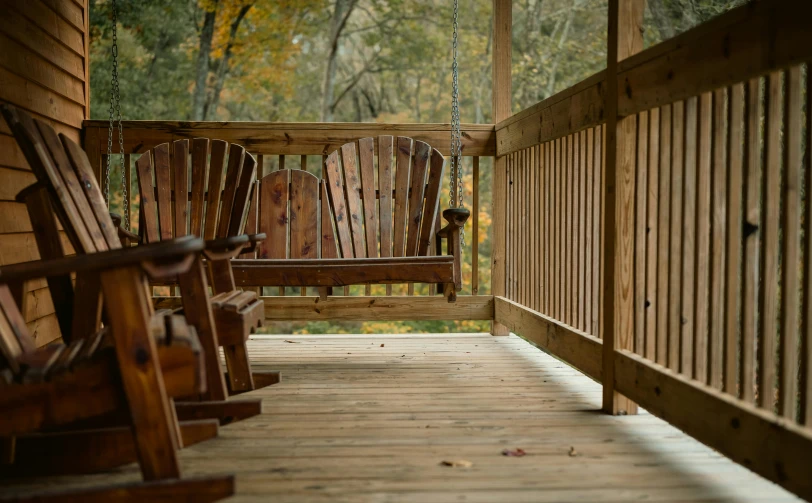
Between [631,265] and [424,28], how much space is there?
1048cm

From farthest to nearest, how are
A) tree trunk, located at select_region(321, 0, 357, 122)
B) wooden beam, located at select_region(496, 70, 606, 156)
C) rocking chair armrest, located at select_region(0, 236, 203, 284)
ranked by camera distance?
1. tree trunk, located at select_region(321, 0, 357, 122)
2. wooden beam, located at select_region(496, 70, 606, 156)
3. rocking chair armrest, located at select_region(0, 236, 203, 284)

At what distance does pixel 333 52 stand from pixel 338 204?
8.56 meters

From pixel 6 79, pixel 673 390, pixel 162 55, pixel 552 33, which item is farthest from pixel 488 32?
pixel 673 390

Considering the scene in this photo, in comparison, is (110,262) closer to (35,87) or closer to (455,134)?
(35,87)

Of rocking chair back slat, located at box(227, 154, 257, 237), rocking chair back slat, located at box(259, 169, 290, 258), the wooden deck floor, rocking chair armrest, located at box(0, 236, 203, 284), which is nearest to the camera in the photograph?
rocking chair armrest, located at box(0, 236, 203, 284)

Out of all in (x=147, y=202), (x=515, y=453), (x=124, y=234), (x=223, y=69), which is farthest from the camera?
(x=223, y=69)

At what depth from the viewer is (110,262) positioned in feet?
5.20

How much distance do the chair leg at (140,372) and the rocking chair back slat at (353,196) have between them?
2302 mm

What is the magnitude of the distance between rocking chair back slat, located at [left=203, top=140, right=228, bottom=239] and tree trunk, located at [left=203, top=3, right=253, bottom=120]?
7.83 meters

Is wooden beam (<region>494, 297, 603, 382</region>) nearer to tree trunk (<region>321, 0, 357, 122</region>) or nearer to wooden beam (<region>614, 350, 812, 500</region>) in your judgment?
wooden beam (<region>614, 350, 812, 500</region>)

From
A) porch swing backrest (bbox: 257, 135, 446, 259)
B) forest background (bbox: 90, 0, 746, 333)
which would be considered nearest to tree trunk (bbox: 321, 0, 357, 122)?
forest background (bbox: 90, 0, 746, 333)

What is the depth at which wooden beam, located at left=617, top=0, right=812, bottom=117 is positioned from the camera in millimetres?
1655

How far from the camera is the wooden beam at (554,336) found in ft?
9.66

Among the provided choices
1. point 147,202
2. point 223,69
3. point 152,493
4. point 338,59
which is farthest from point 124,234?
point 338,59
